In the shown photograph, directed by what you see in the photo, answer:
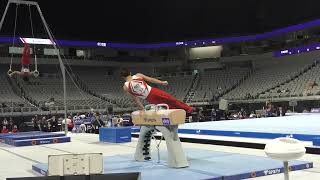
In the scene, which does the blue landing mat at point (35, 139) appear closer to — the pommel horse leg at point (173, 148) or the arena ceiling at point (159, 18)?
the pommel horse leg at point (173, 148)

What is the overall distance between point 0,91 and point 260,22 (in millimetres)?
19787

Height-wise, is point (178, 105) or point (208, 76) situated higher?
point (208, 76)

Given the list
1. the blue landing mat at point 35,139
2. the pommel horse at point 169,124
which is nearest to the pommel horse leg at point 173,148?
the pommel horse at point 169,124

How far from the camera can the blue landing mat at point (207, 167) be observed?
19.8 ft

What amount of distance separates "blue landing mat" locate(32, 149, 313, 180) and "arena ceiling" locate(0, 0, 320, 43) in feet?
77.2

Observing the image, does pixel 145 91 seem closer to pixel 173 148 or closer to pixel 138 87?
pixel 138 87

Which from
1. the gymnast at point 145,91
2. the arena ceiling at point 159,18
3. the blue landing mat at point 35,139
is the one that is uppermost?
the arena ceiling at point 159,18

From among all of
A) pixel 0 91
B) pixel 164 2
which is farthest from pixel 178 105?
pixel 164 2

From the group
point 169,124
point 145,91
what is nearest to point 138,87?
point 145,91

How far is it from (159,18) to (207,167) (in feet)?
88.6

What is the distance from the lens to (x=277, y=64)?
108 feet

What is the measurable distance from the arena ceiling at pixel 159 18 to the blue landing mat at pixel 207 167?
77.2ft

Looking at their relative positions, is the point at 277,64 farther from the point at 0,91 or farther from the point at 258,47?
the point at 0,91

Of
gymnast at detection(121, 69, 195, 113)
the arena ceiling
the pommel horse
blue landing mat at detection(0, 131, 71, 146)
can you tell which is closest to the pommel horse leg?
the pommel horse
